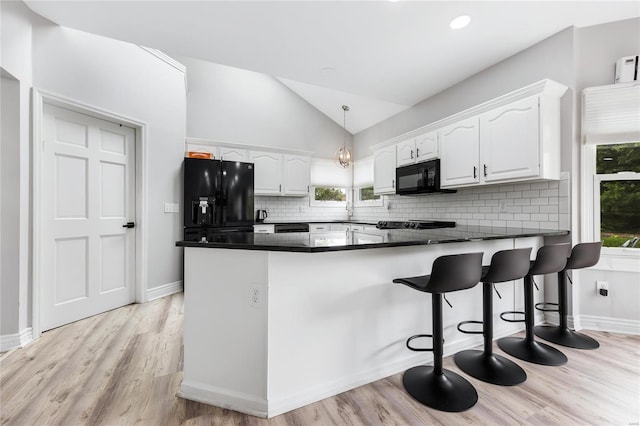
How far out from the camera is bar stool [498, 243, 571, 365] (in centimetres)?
207

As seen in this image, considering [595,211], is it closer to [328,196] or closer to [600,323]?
[600,323]

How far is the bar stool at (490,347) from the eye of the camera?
181 centimetres

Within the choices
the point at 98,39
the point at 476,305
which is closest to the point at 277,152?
the point at 98,39

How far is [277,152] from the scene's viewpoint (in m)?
5.22

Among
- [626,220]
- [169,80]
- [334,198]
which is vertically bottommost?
[626,220]

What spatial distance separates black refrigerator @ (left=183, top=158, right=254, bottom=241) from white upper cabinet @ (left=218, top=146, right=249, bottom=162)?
599 mm

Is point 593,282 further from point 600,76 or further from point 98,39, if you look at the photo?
point 98,39

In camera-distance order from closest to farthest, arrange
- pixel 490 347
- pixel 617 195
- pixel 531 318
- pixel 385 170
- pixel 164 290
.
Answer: pixel 490 347, pixel 531 318, pixel 617 195, pixel 164 290, pixel 385 170

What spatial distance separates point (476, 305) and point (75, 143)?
399cm

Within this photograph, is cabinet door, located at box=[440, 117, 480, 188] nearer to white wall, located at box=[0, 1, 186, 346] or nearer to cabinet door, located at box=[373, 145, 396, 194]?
cabinet door, located at box=[373, 145, 396, 194]

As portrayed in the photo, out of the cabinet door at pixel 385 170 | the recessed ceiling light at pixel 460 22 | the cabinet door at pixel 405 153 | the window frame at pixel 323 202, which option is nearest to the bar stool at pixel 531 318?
the recessed ceiling light at pixel 460 22

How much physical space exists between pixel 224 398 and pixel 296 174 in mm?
4201

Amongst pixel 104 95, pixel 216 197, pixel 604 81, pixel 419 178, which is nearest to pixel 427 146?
pixel 419 178

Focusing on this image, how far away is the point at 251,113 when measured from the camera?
214 inches
